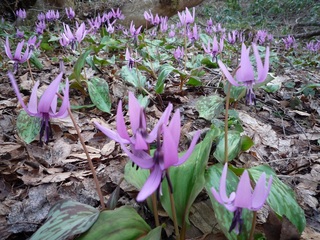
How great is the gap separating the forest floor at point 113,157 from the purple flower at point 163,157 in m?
0.51

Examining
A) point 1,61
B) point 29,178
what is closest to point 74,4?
point 1,61

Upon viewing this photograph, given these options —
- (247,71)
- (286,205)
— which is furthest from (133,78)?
(286,205)

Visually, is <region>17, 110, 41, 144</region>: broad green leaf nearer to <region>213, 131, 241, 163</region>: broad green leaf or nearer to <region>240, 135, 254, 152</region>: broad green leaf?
<region>213, 131, 241, 163</region>: broad green leaf

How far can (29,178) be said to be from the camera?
157cm

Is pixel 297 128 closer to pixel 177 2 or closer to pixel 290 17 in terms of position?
pixel 177 2

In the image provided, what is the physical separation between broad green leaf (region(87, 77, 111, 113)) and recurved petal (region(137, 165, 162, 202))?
4.75 ft

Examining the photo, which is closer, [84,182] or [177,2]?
[84,182]

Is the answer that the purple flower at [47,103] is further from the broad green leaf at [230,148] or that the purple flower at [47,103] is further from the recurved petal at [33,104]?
the broad green leaf at [230,148]

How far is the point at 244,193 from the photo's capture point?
29.7 inches

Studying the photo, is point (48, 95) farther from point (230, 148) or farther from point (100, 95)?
point (100, 95)

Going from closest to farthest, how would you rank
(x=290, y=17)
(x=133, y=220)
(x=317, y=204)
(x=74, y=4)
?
1. (x=133, y=220)
2. (x=317, y=204)
3. (x=74, y=4)
4. (x=290, y=17)

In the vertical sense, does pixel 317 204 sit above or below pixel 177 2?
below

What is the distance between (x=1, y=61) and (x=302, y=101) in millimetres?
3455

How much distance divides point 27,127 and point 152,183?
3.99 ft
